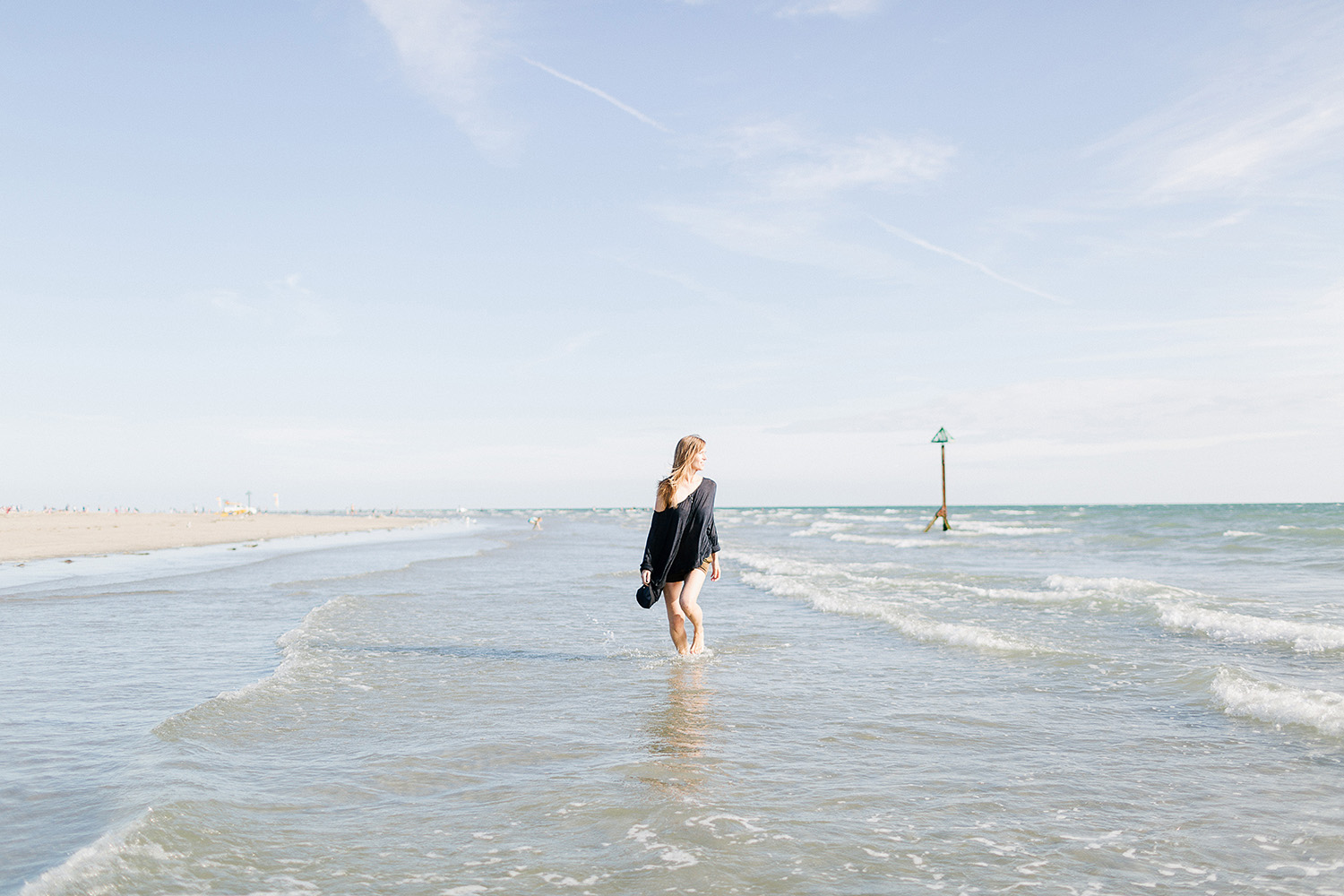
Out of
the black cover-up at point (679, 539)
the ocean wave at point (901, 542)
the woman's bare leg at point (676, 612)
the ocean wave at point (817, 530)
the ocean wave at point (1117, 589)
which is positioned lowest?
the ocean wave at point (817, 530)

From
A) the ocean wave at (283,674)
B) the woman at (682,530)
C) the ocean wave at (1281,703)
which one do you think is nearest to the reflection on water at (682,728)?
the woman at (682,530)

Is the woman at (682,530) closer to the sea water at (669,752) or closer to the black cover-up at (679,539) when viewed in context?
the black cover-up at (679,539)

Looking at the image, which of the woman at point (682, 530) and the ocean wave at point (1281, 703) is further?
the woman at point (682, 530)

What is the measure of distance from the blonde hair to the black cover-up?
0.42 ft

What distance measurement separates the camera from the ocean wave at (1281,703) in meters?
5.59

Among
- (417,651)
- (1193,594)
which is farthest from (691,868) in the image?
(1193,594)

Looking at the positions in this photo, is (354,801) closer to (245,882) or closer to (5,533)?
(245,882)

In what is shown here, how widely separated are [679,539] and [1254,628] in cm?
700

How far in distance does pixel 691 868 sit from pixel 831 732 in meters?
2.29

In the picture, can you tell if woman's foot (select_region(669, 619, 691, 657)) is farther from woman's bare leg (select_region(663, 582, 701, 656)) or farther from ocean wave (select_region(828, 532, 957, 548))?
ocean wave (select_region(828, 532, 957, 548))

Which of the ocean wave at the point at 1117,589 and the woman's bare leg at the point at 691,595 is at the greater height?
the woman's bare leg at the point at 691,595

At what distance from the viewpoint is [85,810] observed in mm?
3969

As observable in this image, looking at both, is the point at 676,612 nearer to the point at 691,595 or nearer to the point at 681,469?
the point at 691,595

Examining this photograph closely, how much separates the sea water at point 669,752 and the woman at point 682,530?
0.81 m
